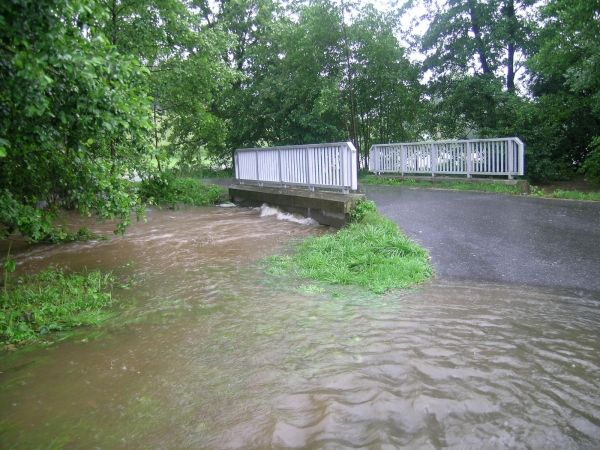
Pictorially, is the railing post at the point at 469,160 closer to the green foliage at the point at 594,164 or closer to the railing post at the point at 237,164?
the green foliage at the point at 594,164

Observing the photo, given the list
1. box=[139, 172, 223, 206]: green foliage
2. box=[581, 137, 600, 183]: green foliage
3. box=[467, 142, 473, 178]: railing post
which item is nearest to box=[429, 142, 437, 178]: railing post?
box=[467, 142, 473, 178]: railing post

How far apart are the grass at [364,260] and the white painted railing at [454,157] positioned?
21.4ft

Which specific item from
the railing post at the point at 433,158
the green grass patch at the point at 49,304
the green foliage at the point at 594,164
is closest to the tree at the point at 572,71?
the green foliage at the point at 594,164

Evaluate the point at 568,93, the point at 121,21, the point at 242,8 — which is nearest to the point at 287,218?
the point at 121,21

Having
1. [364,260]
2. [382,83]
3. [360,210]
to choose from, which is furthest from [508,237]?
[382,83]

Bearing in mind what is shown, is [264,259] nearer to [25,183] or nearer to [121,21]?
[25,183]

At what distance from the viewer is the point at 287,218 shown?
39.1 feet

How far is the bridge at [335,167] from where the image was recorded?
10258mm

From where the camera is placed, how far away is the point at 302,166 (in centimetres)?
1186

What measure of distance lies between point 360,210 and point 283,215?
325 centimetres

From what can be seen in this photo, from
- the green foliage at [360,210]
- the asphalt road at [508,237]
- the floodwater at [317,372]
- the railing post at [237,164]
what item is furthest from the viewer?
the railing post at [237,164]

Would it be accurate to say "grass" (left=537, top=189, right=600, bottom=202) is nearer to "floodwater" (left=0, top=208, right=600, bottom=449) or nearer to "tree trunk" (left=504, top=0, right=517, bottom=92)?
"floodwater" (left=0, top=208, right=600, bottom=449)

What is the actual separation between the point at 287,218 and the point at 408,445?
30.2 feet

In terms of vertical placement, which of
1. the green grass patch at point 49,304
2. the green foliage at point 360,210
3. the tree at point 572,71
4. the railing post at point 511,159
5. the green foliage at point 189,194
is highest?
the tree at point 572,71
